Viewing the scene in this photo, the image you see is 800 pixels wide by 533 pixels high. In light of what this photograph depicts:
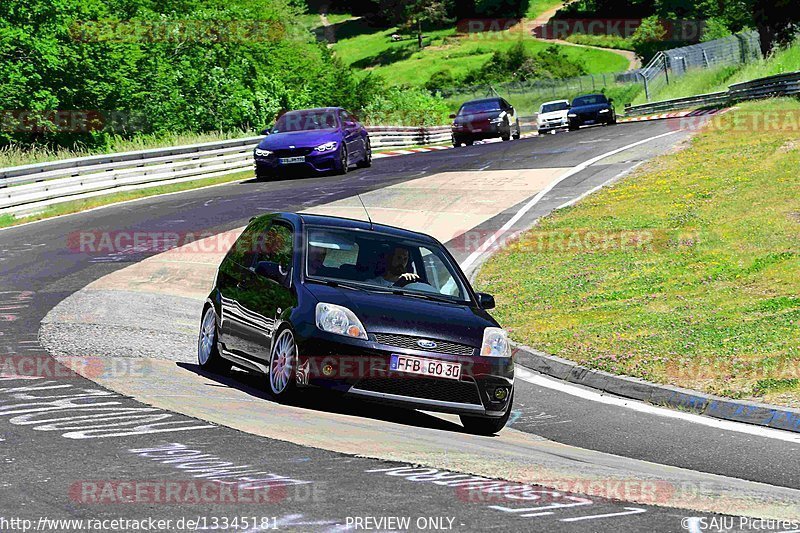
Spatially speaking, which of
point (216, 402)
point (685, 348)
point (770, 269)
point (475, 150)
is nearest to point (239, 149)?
point (475, 150)

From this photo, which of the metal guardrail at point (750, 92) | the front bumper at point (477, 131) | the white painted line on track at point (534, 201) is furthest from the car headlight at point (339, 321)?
the front bumper at point (477, 131)

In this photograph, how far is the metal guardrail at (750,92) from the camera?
42.9m

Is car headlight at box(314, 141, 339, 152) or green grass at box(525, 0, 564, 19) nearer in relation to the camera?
car headlight at box(314, 141, 339, 152)

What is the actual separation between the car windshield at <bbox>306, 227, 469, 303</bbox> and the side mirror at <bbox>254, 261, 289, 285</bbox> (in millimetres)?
207

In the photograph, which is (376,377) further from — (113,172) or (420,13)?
(420,13)

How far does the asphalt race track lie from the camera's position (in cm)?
592

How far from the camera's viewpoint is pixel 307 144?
3136cm

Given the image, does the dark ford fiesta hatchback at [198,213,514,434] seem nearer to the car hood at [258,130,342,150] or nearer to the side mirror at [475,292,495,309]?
the side mirror at [475,292,495,309]

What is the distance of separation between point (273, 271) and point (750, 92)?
3881 cm

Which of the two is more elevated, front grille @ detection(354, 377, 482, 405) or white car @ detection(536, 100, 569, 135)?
front grille @ detection(354, 377, 482, 405)

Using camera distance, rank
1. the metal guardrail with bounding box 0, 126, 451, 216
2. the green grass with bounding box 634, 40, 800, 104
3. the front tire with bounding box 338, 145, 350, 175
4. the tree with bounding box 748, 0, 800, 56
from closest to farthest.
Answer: the metal guardrail with bounding box 0, 126, 451, 216 < the front tire with bounding box 338, 145, 350, 175 < the tree with bounding box 748, 0, 800, 56 < the green grass with bounding box 634, 40, 800, 104

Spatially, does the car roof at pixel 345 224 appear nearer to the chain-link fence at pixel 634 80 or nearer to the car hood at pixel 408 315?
the car hood at pixel 408 315

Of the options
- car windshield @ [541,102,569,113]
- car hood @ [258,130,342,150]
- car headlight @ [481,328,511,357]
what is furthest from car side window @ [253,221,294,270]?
car windshield @ [541,102,569,113]

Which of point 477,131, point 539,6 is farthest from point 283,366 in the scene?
point 539,6
